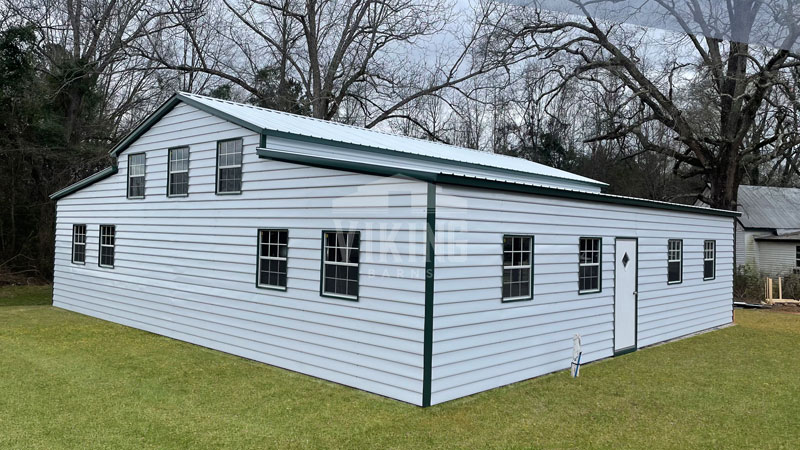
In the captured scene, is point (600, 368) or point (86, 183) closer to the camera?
point (600, 368)

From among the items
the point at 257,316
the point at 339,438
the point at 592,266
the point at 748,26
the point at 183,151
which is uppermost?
the point at 183,151

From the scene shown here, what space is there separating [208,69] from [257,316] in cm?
1908

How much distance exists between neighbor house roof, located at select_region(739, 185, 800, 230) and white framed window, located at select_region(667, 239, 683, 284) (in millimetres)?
17103

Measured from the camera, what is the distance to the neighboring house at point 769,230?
24.9 m

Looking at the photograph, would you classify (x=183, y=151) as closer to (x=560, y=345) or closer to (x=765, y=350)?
(x=560, y=345)

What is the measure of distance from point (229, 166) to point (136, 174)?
3846 mm

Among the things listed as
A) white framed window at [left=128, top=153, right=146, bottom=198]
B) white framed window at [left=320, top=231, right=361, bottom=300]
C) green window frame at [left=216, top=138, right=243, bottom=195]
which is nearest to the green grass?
white framed window at [left=128, top=153, right=146, bottom=198]

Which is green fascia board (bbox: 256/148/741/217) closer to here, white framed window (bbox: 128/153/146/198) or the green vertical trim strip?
the green vertical trim strip

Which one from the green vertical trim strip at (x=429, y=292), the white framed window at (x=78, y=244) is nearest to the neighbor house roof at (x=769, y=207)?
the green vertical trim strip at (x=429, y=292)

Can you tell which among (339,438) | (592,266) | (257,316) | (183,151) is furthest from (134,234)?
(592,266)

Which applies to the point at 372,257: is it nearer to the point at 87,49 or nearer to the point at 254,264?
the point at 254,264

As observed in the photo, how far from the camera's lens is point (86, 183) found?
14.7 metres

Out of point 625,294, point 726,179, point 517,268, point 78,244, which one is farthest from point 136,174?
point 726,179

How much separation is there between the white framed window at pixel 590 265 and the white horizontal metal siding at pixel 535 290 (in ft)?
0.49
